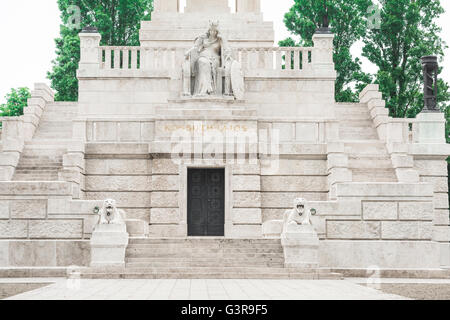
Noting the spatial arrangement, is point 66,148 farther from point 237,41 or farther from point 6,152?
point 237,41

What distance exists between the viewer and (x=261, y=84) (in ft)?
106

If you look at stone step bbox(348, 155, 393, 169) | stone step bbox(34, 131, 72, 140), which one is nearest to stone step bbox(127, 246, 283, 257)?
stone step bbox(348, 155, 393, 169)

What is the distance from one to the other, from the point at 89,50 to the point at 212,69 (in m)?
5.34

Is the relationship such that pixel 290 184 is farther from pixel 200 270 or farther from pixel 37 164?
pixel 37 164

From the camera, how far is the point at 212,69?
102 feet

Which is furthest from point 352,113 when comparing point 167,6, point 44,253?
point 44,253

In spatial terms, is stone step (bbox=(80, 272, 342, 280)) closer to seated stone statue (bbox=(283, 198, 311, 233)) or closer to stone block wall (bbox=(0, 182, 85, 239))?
seated stone statue (bbox=(283, 198, 311, 233))

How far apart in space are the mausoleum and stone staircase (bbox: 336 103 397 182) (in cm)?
7

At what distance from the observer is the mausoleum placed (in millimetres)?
25172

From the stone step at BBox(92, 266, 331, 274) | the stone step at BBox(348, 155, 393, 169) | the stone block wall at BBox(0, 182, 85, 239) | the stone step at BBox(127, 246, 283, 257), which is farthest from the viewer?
the stone step at BBox(348, 155, 393, 169)

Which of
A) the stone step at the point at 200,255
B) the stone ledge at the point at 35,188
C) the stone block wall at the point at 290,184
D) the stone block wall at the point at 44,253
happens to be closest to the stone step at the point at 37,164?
the stone ledge at the point at 35,188

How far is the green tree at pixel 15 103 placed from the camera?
183 feet

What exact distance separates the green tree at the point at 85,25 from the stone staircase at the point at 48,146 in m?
16.9

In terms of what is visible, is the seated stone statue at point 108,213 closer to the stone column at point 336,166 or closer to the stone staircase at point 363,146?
the stone column at point 336,166
